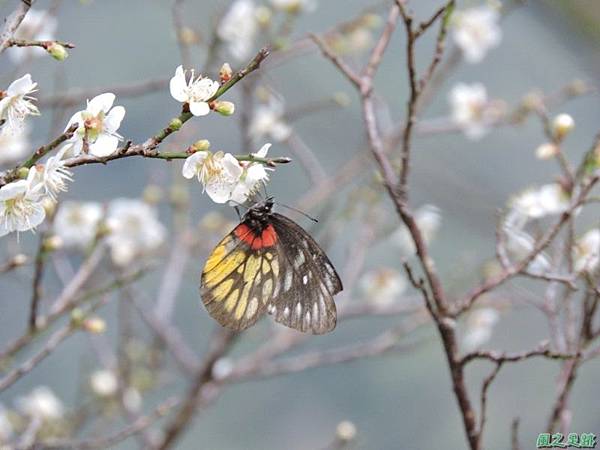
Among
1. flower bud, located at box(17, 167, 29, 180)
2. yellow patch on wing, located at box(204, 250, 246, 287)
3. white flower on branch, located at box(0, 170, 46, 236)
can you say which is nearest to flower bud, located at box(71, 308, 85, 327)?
yellow patch on wing, located at box(204, 250, 246, 287)

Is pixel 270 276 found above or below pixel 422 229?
below

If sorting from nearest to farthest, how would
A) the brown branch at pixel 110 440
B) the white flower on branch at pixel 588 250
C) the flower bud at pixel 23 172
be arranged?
the flower bud at pixel 23 172 < the white flower on branch at pixel 588 250 < the brown branch at pixel 110 440

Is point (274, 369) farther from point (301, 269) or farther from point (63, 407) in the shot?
point (301, 269)

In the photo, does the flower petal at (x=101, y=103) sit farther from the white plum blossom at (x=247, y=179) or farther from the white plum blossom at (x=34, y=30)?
the white plum blossom at (x=34, y=30)

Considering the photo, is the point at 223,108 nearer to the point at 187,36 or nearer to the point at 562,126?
the point at 562,126

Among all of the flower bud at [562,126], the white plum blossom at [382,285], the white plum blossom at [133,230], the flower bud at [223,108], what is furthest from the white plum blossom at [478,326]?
the flower bud at [223,108]

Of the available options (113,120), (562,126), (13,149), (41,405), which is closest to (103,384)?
(41,405)

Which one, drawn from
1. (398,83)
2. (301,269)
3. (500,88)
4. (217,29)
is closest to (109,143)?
(301,269)
